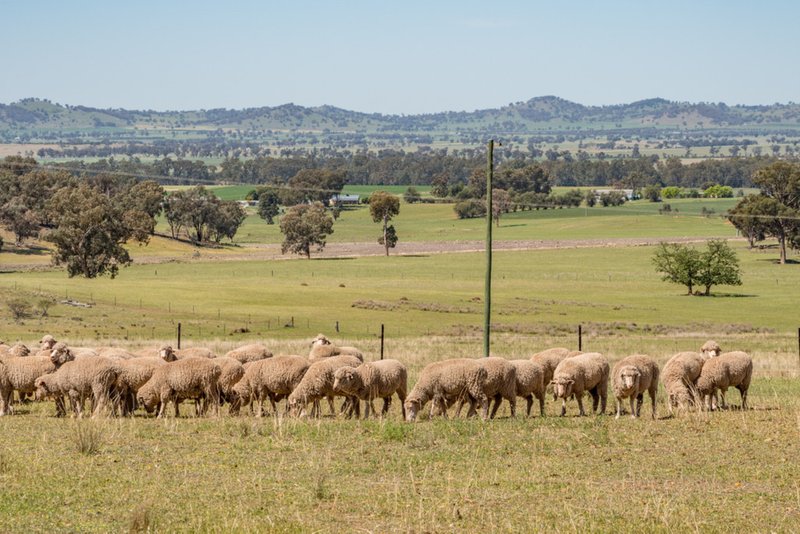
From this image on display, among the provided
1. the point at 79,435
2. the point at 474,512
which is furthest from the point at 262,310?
the point at 474,512

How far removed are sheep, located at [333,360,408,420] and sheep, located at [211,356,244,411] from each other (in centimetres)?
235

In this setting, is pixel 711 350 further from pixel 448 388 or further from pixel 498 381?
pixel 448 388

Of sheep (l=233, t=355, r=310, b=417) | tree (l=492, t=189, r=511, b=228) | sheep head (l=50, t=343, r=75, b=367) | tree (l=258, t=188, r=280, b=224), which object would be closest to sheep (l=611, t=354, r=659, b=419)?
sheep (l=233, t=355, r=310, b=417)

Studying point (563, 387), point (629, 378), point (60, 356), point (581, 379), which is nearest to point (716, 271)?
point (581, 379)

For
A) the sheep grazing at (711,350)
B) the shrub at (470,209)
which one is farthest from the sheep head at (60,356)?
the shrub at (470,209)

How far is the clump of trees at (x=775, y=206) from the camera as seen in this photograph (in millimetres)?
116562

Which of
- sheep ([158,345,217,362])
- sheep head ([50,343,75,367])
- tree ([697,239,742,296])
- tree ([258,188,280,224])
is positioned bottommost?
tree ([258,188,280,224])

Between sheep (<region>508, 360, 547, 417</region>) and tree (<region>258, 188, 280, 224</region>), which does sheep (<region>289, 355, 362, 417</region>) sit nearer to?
sheep (<region>508, 360, 547, 417</region>)

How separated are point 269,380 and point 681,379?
8.53 meters

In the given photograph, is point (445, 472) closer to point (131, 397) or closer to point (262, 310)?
point (131, 397)

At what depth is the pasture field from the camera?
14.0 meters

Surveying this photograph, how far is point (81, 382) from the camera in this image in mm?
22984

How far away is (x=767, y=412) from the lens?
23.5m

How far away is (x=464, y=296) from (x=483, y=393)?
54863mm
